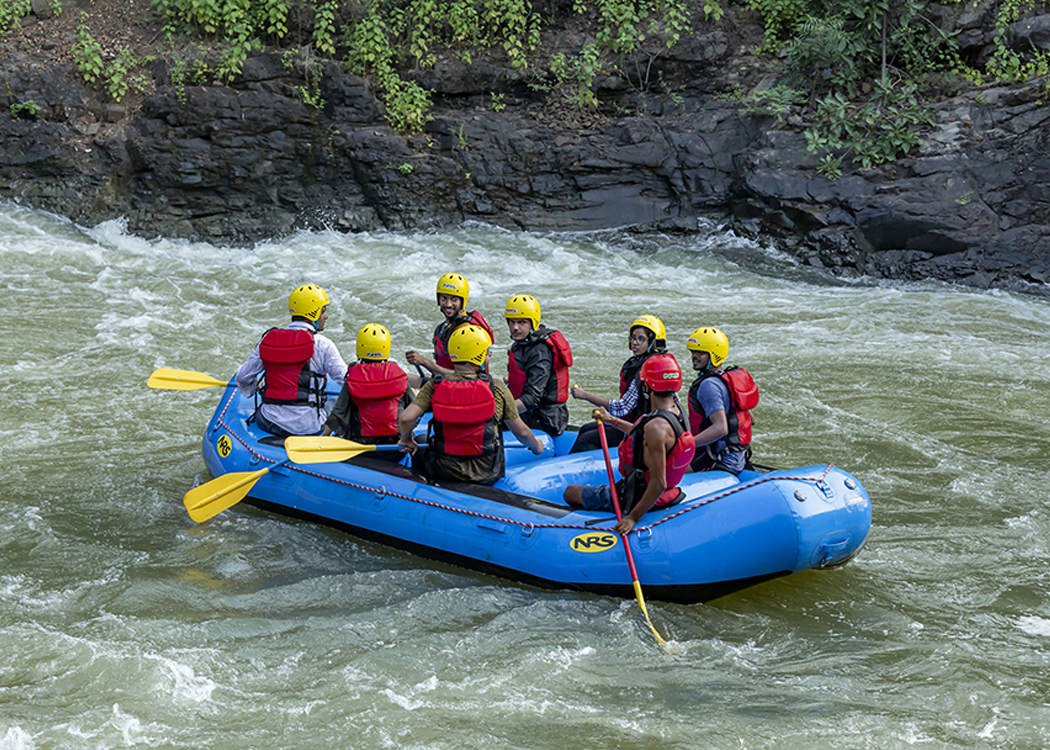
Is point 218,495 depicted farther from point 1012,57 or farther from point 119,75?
point 1012,57

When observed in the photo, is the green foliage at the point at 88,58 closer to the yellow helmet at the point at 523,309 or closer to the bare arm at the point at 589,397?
the yellow helmet at the point at 523,309

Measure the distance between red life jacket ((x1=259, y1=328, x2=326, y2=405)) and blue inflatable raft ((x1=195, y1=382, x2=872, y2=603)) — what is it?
0.33 m

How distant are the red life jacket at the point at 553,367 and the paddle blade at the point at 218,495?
1562 millimetres

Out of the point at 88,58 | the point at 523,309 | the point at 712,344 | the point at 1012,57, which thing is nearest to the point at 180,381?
the point at 523,309

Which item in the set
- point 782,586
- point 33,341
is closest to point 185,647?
point 782,586

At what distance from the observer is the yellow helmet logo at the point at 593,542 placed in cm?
518

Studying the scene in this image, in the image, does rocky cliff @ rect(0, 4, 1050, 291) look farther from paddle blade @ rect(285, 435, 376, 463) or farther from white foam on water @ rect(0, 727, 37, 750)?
white foam on water @ rect(0, 727, 37, 750)

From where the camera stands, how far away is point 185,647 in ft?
15.8

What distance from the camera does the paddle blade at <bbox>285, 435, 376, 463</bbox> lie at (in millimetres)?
5848

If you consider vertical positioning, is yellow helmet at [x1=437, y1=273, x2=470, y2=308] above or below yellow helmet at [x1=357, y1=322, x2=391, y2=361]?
above

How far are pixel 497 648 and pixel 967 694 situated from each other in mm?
1980

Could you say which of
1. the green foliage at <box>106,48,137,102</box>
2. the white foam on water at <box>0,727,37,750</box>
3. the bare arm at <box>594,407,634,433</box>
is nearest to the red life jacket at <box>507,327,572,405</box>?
the bare arm at <box>594,407,634,433</box>

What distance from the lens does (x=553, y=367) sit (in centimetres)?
645

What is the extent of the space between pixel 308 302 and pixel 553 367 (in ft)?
4.89
